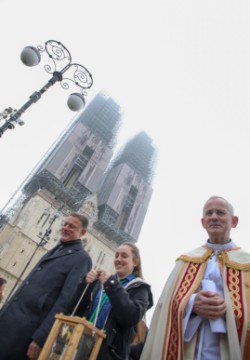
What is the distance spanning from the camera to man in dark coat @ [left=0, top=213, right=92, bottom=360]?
96.3 inches

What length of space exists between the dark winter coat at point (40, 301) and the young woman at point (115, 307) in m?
0.26

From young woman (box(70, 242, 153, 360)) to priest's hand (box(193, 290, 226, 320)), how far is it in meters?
0.66

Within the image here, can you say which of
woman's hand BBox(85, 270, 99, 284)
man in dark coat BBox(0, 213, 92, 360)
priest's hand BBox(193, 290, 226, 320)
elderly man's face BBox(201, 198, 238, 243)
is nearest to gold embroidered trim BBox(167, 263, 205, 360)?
priest's hand BBox(193, 290, 226, 320)

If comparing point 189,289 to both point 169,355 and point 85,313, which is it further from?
point 85,313

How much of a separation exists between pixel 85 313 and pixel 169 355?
1051 mm

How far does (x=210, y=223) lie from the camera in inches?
96.0

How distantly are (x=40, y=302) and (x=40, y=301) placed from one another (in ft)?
0.03

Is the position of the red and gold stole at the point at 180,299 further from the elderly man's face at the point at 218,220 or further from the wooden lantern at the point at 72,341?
the wooden lantern at the point at 72,341

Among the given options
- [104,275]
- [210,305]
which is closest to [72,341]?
[104,275]

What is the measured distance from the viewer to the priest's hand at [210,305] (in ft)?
5.84

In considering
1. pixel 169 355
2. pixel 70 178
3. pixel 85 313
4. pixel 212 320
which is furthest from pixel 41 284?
pixel 70 178

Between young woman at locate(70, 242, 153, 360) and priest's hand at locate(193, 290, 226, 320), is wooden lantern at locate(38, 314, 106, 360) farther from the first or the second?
priest's hand at locate(193, 290, 226, 320)

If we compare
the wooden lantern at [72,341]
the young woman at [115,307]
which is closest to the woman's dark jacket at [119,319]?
the young woman at [115,307]

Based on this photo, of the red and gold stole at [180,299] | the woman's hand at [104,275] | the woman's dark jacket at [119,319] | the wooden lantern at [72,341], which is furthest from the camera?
the woman's hand at [104,275]
